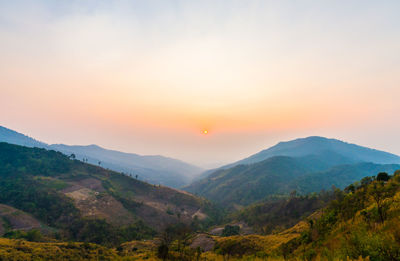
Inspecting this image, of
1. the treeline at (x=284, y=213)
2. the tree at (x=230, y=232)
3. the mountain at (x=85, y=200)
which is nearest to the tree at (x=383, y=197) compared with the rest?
the treeline at (x=284, y=213)

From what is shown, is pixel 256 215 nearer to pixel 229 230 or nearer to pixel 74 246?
pixel 229 230

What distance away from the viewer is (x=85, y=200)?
132 metres

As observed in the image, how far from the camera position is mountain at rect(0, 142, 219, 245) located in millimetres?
103688

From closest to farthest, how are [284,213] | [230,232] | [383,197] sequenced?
[383,197] < [230,232] < [284,213]

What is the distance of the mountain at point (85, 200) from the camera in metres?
104

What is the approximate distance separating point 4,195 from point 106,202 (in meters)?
62.5

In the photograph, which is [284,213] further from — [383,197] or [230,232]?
[383,197]

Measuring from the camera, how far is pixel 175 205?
16900cm

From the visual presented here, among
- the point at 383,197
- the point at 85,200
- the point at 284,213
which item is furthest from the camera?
the point at 85,200

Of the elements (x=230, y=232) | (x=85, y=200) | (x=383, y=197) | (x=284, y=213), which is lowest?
Result: (x=230, y=232)

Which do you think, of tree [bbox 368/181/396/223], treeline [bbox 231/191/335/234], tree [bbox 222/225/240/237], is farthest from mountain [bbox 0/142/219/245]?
tree [bbox 368/181/396/223]

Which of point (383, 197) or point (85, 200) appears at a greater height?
point (383, 197)

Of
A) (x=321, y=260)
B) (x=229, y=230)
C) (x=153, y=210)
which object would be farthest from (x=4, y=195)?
(x=321, y=260)

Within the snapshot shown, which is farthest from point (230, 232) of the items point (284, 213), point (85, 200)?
point (85, 200)
